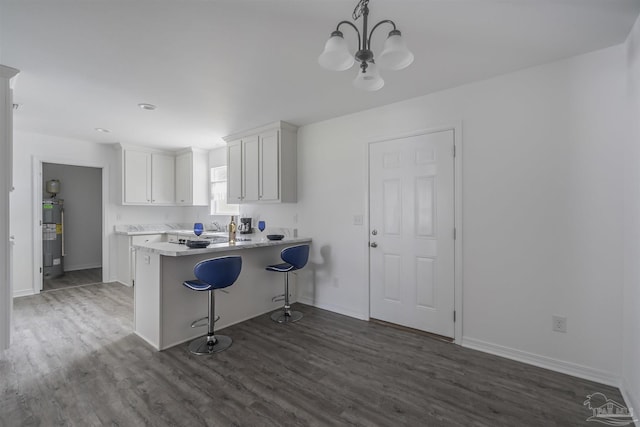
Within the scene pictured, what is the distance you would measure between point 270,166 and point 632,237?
11.7 feet

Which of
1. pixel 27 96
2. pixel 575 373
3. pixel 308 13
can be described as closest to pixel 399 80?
pixel 308 13

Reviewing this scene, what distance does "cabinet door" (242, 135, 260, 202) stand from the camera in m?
4.21

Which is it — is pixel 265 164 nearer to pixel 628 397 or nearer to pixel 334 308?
pixel 334 308

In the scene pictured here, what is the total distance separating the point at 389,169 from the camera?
3266mm

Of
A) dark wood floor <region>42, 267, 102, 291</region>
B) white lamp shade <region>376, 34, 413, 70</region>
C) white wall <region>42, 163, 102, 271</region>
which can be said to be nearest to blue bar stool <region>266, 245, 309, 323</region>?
white lamp shade <region>376, 34, 413, 70</region>

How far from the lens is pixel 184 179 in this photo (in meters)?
5.71

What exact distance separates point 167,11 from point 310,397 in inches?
106

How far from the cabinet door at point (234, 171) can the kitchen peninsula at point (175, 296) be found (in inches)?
54.4

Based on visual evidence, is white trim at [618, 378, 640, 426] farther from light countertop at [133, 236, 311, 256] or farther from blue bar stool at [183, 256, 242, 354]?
light countertop at [133, 236, 311, 256]

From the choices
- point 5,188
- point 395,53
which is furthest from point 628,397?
point 5,188

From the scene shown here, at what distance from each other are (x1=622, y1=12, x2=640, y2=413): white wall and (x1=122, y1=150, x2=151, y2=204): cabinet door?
21.3ft

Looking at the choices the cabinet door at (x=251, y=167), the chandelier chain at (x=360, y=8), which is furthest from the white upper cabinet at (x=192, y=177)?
the chandelier chain at (x=360, y=8)

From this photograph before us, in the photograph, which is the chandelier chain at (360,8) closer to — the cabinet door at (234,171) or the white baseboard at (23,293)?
the cabinet door at (234,171)

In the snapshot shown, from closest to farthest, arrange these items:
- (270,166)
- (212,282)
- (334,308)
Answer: (212,282)
(334,308)
(270,166)
